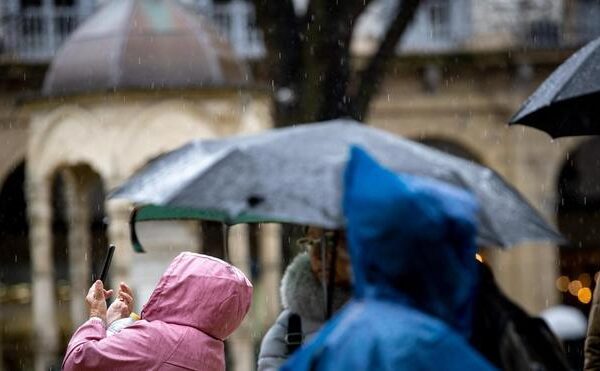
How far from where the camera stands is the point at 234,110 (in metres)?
17.3

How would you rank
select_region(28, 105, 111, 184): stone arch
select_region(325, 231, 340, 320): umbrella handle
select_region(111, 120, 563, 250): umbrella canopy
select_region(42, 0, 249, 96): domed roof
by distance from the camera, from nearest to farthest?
1. select_region(111, 120, 563, 250): umbrella canopy
2. select_region(325, 231, 340, 320): umbrella handle
3. select_region(42, 0, 249, 96): domed roof
4. select_region(28, 105, 111, 184): stone arch

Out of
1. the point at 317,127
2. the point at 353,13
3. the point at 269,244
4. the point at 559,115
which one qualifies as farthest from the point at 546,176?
the point at 317,127

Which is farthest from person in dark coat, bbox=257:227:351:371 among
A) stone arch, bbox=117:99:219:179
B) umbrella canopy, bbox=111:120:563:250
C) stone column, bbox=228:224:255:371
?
stone arch, bbox=117:99:219:179

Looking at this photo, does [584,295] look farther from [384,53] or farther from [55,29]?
[384,53]

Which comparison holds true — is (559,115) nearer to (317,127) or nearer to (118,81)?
(317,127)

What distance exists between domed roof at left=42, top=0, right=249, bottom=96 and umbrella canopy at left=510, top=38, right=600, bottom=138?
9803 mm

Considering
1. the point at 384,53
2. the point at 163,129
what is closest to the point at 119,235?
the point at 163,129

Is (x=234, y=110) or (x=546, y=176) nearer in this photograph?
(x=234, y=110)

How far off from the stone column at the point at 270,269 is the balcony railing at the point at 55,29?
900cm

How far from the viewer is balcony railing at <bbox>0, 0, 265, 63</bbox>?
2712cm

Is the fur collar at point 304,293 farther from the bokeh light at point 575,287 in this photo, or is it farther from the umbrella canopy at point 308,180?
the bokeh light at point 575,287

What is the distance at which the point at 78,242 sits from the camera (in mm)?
19391

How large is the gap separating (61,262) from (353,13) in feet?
52.2

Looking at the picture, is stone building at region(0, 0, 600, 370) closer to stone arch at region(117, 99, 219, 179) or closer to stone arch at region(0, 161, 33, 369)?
stone arch at region(0, 161, 33, 369)
